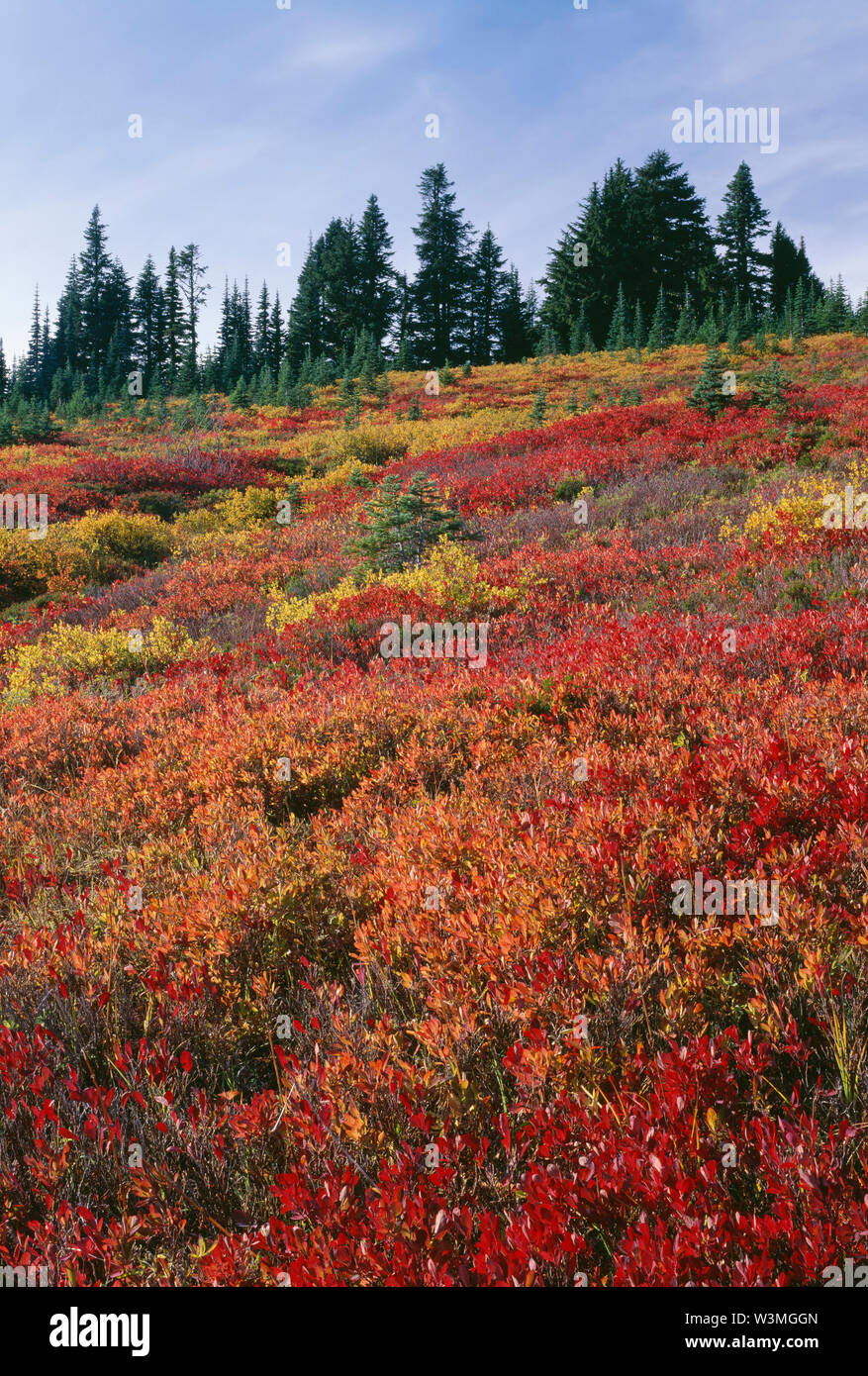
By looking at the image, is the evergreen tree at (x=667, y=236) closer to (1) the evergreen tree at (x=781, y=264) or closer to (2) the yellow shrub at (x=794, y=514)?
(1) the evergreen tree at (x=781, y=264)

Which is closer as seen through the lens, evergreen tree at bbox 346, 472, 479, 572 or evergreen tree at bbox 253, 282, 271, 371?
evergreen tree at bbox 346, 472, 479, 572

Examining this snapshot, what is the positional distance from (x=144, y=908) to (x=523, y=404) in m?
31.9

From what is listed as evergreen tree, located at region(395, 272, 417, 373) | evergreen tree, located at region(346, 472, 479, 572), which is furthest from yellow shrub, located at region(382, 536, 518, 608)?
evergreen tree, located at region(395, 272, 417, 373)

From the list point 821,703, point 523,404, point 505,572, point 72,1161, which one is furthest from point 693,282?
point 72,1161

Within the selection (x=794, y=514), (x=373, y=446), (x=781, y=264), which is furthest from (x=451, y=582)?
(x=781, y=264)

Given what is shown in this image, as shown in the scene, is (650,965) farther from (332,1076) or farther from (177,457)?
(177,457)

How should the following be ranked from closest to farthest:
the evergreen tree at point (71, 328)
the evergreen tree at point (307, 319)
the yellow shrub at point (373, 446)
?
the yellow shrub at point (373, 446) < the evergreen tree at point (307, 319) < the evergreen tree at point (71, 328)

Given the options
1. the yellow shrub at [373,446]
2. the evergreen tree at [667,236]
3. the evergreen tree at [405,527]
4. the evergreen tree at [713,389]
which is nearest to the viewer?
the evergreen tree at [405,527]

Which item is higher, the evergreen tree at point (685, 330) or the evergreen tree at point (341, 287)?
the evergreen tree at point (341, 287)

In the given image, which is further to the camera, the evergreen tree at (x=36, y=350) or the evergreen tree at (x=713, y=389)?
the evergreen tree at (x=36, y=350)

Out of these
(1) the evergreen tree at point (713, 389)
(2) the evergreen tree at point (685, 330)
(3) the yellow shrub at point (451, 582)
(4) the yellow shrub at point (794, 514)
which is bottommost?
(3) the yellow shrub at point (451, 582)

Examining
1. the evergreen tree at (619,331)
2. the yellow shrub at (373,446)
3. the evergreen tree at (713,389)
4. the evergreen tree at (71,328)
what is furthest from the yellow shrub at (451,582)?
the evergreen tree at (71,328)

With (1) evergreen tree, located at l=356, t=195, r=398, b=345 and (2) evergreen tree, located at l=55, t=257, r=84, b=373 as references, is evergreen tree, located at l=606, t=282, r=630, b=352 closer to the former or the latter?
(1) evergreen tree, located at l=356, t=195, r=398, b=345

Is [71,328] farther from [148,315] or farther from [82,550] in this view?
[82,550]
